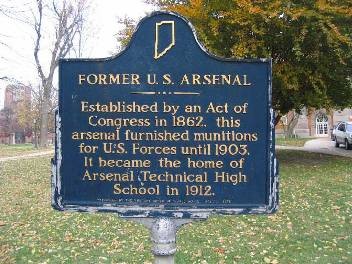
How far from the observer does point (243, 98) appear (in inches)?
159

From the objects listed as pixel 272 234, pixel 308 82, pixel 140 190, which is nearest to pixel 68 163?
pixel 140 190

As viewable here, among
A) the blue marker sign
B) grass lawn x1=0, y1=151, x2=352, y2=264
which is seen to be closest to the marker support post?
the blue marker sign

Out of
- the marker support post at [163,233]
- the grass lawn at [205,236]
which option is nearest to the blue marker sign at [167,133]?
the marker support post at [163,233]

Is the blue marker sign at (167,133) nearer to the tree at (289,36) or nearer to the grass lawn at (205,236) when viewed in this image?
the grass lawn at (205,236)

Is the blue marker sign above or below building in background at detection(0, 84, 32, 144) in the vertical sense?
below

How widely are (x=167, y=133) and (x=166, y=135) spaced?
2cm

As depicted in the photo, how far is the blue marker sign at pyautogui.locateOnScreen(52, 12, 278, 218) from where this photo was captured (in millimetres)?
3977

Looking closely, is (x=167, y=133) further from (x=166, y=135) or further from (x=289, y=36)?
(x=289, y=36)

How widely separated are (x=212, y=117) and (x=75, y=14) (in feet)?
131

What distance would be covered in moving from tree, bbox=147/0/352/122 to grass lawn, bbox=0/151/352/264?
523 centimetres

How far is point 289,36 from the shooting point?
52.5ft

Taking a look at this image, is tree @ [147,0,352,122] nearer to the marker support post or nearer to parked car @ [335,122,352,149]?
the marker support post

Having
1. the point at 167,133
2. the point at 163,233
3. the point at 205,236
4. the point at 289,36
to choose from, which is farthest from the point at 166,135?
the point at 289,36

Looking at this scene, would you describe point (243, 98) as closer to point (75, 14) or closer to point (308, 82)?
point (308, 82)
